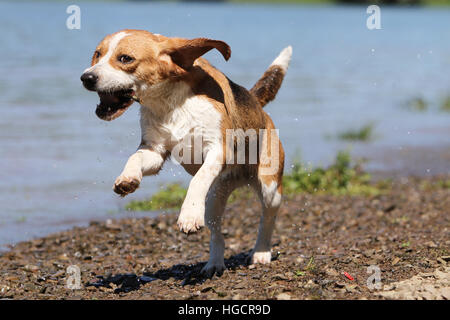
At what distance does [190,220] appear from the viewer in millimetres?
4930

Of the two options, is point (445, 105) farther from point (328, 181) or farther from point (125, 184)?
point (125, 184)

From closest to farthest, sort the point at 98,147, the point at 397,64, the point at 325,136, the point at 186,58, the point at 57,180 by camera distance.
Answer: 1. the point at 186,58
2. the point at 57,180
3. the point at 98,147
4. the point at 325,136
5. the point at 397,64

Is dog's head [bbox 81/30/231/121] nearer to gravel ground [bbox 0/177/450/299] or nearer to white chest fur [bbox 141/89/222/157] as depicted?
white chest fur [bbox 141/89/222/157]

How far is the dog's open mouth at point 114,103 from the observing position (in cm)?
518

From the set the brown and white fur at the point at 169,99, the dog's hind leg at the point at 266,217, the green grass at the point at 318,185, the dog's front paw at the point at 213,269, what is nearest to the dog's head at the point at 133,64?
the brown and white fur at the point at 169,99

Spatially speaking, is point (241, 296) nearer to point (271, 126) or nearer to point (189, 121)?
point (189, 121)

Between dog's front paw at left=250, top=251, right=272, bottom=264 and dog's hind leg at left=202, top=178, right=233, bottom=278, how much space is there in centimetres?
40

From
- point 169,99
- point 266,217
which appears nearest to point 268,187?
point 266,217

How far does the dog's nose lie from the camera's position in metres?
4.94

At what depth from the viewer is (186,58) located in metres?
5.29

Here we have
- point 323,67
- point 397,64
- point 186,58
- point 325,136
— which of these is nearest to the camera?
point 186,58

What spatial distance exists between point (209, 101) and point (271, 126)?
43.8 inches

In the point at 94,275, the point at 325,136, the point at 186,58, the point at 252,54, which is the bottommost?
the point at 94,275

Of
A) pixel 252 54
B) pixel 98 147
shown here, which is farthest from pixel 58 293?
pixel 252 54
